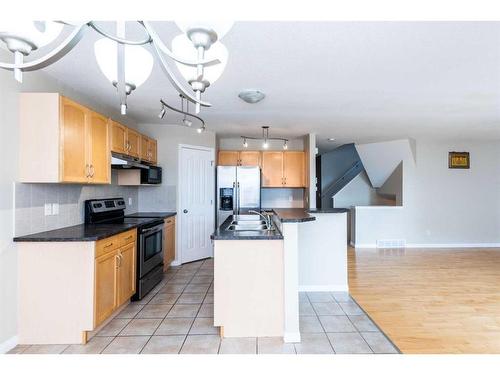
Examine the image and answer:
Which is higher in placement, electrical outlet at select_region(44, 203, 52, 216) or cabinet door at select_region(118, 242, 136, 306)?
electrical outlet at select_region(44, 203, 52, 216)

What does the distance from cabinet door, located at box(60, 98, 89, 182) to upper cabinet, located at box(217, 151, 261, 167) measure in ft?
10.7

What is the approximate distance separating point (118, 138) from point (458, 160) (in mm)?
6757

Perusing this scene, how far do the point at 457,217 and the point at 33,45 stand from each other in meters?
7.55

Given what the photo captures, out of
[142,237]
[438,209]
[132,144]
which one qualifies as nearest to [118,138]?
[132,144]

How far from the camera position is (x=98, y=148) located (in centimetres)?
290

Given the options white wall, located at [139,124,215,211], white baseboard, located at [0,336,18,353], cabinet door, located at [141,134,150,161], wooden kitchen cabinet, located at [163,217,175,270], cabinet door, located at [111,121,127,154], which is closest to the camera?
white baseboard, located at [0,336,18,353]

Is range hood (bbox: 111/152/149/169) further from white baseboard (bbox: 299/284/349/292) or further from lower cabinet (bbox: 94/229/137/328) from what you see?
white baseboard (bbox: 299/284/349/292)

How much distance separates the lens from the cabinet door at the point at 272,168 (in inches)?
228

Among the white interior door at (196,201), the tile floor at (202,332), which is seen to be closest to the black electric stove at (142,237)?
the tile floor at (202,332)

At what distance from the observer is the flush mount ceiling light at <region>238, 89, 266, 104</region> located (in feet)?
10.0

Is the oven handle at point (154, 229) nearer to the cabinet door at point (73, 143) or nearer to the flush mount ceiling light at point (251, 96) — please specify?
the cabinet door at point (73, 143)

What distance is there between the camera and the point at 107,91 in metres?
3.13

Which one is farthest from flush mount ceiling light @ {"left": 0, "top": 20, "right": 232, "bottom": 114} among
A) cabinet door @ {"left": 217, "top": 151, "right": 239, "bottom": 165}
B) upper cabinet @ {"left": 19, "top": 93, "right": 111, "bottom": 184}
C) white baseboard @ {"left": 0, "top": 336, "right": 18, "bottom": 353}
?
cabinet door @ {"left": 217, "top": 151, "right": 239, "bottom": 165}

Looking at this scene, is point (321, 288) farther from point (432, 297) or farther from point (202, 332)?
point (202, 332)
